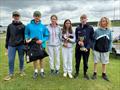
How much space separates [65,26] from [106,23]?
4.33 feet

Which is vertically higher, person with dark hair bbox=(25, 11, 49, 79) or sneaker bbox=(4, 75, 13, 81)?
person with dark hair bbox=(25, 11, 49, 79)

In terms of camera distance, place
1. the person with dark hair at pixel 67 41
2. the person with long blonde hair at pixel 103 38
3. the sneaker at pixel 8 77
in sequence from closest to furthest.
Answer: the sneaker at pixel 8 77, the person with dark hair at pixel 67 41, the person with long blonde hair at pixel 103 38

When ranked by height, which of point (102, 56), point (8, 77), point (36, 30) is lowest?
point (8, 77)

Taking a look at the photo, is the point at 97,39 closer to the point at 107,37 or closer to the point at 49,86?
the point at 107,37

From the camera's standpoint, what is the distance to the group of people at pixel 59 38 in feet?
27.1

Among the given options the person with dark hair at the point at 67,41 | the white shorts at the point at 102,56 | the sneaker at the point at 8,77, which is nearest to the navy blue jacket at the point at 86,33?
the person with dark hair at the point at 67,41

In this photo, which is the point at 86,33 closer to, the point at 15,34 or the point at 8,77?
the point at 15,34

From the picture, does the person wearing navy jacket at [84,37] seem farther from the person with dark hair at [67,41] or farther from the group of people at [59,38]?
the person with dark hair at [67,41]

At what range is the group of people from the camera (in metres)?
8.27

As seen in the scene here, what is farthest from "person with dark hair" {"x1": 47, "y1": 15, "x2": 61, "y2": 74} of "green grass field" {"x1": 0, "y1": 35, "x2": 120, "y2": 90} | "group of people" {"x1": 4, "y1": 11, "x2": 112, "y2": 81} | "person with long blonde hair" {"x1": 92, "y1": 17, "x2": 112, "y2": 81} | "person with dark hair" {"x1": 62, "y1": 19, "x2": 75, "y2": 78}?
"person with long blonde hair" {"x1": 92, "y1": 17, "x2": 112, "y2": 81}

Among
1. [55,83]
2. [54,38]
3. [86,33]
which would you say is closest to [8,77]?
[55,83]

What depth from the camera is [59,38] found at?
29.0 ft

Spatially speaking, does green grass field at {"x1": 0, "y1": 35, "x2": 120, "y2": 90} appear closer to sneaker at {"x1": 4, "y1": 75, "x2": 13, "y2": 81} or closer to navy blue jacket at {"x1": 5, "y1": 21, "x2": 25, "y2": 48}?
sneaker at {"x1": 4, "y1": 75, "x2": 13, "y2": 81}

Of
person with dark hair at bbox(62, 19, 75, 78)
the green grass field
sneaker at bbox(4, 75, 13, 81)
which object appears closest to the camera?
the green grass field
